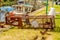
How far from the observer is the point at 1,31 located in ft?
36.8

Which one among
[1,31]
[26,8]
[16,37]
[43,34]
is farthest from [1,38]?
[26,8]

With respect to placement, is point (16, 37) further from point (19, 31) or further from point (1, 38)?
point (19, 31)

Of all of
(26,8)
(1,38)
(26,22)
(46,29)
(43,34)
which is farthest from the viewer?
(26,8)

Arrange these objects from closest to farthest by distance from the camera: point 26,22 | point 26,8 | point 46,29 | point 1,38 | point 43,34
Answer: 1. point 1,38
2. point 43,34
3. point 46,29
4. point 26,22
5. point 26,8

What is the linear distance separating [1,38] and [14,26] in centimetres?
282

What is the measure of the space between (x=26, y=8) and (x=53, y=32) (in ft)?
57.9

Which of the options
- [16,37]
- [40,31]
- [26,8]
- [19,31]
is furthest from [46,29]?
[26,8]

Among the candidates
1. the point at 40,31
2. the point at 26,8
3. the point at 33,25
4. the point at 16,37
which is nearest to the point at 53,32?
the point at 40,31

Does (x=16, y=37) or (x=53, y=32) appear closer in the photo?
(x=16, y=37)

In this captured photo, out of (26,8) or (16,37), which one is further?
(26,8)

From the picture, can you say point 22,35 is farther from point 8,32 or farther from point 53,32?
point 53,32

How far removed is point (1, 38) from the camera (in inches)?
385

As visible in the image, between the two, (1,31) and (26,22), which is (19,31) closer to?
(1,31)

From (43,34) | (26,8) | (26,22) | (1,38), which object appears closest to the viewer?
(1,38)
